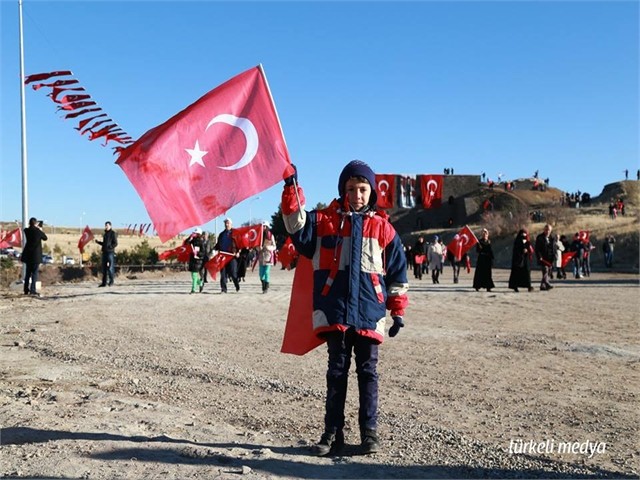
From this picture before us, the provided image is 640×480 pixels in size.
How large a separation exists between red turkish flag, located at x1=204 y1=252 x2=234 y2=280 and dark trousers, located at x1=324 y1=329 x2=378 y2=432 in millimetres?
14852

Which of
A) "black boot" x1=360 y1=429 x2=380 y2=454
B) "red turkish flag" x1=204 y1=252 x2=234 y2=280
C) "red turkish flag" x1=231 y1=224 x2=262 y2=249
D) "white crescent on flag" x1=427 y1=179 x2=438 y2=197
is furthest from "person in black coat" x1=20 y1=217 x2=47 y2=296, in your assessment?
"white crescent on flag" x1=427 y1=179 x2=438 y2=197

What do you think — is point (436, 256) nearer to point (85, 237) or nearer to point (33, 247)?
point (33, 247)

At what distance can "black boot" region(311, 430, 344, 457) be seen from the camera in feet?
15.3

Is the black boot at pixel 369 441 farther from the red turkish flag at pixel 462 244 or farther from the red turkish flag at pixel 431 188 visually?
the red turkish flag at pixel 431 188

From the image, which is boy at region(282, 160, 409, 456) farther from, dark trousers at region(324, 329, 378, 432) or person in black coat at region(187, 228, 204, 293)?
person in black coat at region(187, 228, 204, 293)

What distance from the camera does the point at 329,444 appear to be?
4715 millimetres

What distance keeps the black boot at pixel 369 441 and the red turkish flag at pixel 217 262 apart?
49.2 feet

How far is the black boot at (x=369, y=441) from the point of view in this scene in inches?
184

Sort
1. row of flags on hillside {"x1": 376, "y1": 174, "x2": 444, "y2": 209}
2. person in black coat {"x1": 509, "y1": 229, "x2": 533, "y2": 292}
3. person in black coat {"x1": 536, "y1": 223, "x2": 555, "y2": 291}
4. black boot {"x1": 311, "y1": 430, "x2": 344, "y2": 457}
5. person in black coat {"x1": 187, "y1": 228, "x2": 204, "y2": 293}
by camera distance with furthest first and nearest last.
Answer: row of flags on hillside {"x1": 376, "y1": 174, "x2": 444, "y2": 209}
person in black coat {"x1": 536, "y1": 223, "x2": 555, "y2": 291}
person in black coat {"x1": 509, "y1": 229, "x2": 533, "y2": 292}
person in black coat {"x1": 187, "y1": 228, "x2": 204, "y2": 293}
black boot {"x1": 311, "y1": 430, "x2": 344, "y2": 457}

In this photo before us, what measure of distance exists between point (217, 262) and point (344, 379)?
592 inches

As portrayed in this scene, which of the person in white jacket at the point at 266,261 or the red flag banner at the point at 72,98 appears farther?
the person in white jacket at the point at 266,261

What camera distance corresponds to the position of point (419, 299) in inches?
688

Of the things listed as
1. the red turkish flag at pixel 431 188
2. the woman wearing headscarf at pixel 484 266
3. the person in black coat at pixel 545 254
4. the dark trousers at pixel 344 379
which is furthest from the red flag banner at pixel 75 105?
the red turkish flag at pixel 431 188

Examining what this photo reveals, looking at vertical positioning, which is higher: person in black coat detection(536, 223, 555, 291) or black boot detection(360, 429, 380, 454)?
person in black coat detection(536, 223, 555, 291)
